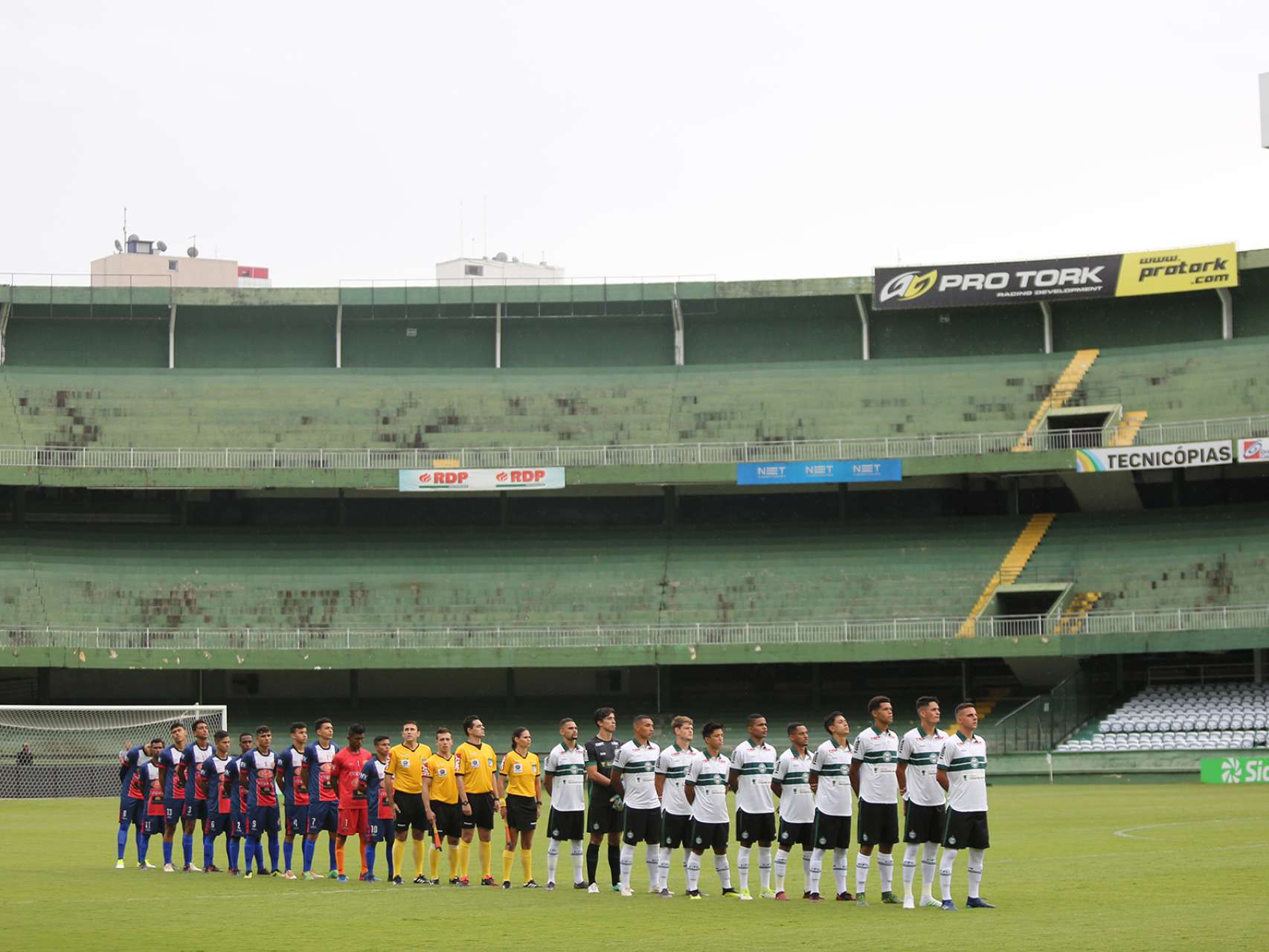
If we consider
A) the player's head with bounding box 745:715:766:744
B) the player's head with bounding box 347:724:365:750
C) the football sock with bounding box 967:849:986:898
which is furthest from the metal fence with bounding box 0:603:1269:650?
the football sock with bounding box 967:849:986:898

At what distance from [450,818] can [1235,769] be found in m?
27.3

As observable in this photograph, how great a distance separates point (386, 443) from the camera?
55.2 m

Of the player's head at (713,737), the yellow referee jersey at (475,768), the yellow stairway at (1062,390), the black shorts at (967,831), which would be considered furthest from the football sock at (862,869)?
the yellow stairway at (1062,390)

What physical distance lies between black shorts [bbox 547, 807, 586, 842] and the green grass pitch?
77 centimetres

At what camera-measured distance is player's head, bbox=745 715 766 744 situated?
18625 millimetres

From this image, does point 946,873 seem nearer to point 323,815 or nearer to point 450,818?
point 450,818

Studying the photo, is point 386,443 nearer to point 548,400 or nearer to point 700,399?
point 548,400

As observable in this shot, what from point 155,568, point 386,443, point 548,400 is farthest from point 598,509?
point 155,568

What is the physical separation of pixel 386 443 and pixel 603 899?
123 feet

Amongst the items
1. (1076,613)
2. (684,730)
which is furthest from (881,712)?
(1076,613)

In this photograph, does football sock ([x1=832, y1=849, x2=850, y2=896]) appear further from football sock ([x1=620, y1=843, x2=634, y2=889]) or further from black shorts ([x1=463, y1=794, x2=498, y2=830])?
black shorts ([x1=463, y1=794, x2=498, y2=830])

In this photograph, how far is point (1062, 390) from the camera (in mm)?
54375

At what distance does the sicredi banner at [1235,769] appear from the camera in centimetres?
4084

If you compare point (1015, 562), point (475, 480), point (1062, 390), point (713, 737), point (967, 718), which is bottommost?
point (713, 737)
